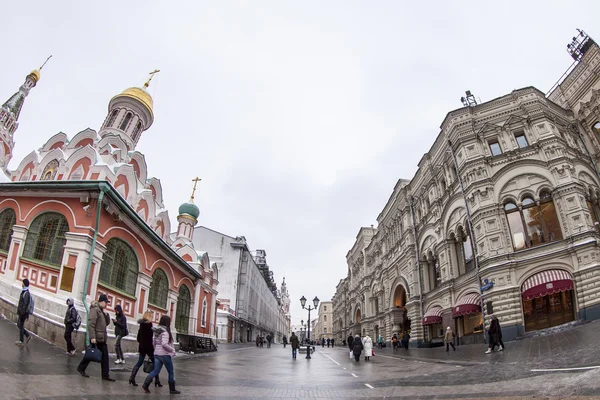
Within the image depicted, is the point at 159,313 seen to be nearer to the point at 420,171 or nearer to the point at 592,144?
the point at 420,171

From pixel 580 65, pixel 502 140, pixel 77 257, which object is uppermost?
pixel 580 65

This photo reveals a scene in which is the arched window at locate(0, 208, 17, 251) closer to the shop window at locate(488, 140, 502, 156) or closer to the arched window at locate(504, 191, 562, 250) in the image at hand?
the arched window at locate(504, 191, 562, 250)

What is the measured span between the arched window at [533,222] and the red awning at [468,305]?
359cm

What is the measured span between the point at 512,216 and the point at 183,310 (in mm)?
20046

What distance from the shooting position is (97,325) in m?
7.16

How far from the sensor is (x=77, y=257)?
12227 mm

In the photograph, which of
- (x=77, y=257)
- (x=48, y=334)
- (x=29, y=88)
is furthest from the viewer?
(x=29, y=88)

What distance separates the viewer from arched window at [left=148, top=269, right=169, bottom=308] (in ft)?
59.7

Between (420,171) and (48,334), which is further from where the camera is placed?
(420,171)

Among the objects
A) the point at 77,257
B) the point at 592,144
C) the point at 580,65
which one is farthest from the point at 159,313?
the point at 580,65

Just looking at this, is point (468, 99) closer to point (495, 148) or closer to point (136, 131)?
point (495, 148)

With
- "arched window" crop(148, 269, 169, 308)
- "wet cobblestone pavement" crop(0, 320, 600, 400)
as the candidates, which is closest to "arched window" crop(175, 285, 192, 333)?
"arched window" crop(148, 269, 169, 308)

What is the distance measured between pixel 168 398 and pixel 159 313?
542 inches

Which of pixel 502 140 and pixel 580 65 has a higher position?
pixel 580 65
